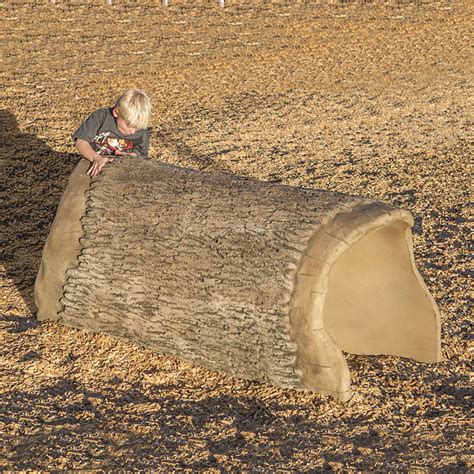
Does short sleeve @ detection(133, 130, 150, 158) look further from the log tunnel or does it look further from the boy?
the log tunnel

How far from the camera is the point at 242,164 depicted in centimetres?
872

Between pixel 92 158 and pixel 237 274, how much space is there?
1466mm

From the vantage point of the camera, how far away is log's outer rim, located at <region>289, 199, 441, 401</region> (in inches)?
182

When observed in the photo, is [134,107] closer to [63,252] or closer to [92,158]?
[92,158]

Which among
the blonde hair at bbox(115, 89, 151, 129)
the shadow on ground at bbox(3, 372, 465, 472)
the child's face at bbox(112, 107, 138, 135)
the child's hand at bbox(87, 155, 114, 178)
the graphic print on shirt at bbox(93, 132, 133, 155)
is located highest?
the blonde hair at bbox(115, 89, 151, 129)

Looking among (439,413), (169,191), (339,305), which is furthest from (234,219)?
(439,413)

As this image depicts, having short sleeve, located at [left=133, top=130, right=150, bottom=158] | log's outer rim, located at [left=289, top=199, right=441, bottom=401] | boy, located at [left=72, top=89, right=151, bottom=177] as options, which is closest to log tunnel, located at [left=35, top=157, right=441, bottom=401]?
log's outer rim, located at [left=289, top=199, right=441, bottom=401]

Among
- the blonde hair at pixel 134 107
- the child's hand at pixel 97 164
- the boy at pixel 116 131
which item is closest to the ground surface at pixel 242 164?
the child's hand at pixel 97 164

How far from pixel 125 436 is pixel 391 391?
59.6 inches

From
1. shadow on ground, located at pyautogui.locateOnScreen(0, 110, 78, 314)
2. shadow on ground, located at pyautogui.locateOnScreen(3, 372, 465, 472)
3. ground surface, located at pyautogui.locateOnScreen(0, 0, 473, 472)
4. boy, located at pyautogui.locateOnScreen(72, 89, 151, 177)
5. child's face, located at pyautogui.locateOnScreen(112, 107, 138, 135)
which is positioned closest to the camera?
shadow on ground, located at pyautogui.locateOnScreen(3, 372, 465, 472)

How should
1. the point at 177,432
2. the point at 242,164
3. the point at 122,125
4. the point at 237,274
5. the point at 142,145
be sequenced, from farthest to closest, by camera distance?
the point at 242,164 < the point at 142,145 < the point at 122,125 < the point at 237,274 < the point at 177,432

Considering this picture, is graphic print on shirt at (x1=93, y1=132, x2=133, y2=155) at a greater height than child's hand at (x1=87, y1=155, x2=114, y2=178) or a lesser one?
greater

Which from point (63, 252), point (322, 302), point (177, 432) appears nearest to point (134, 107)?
point (63, 252)

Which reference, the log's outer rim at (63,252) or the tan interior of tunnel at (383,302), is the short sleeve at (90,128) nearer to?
the log's outer rim at (63,252)
